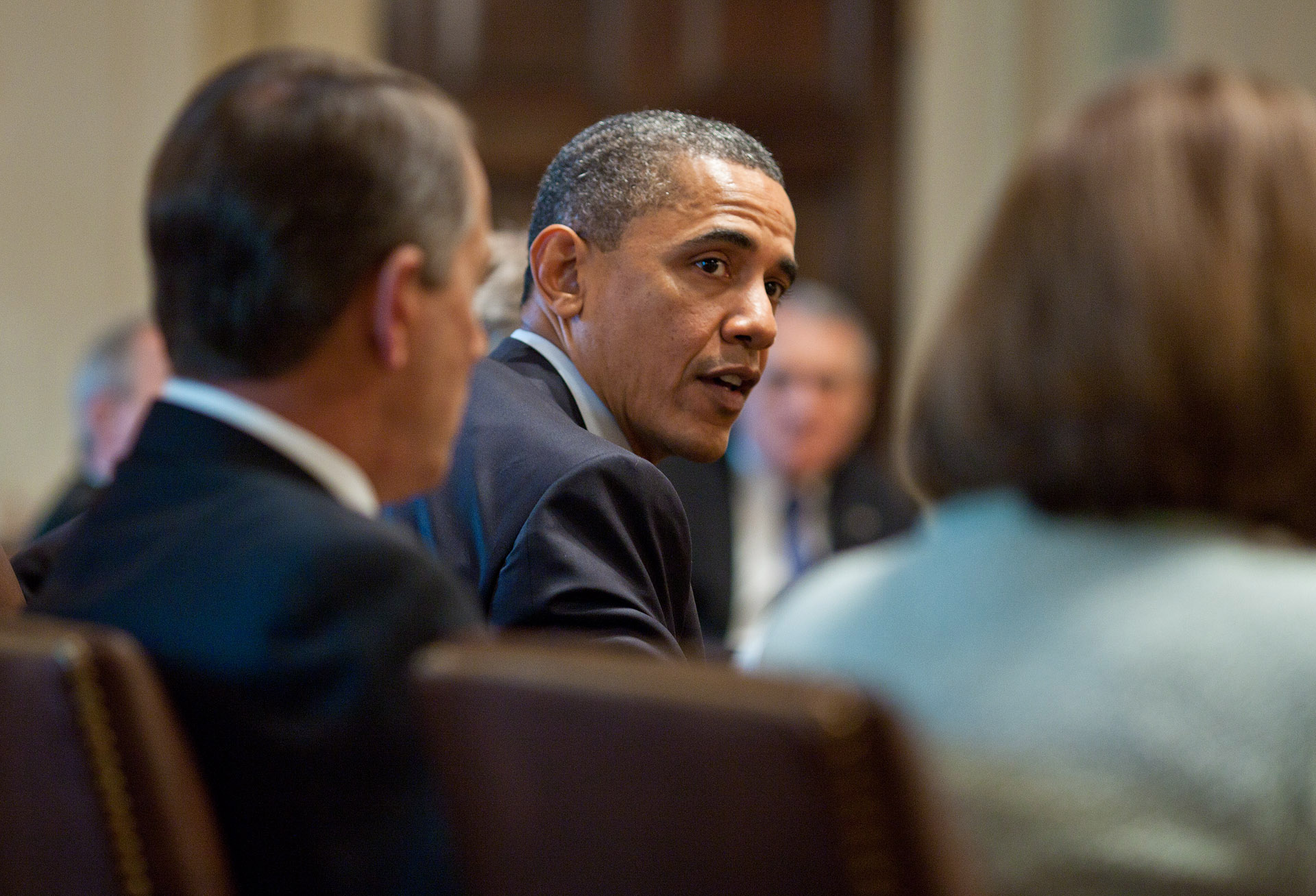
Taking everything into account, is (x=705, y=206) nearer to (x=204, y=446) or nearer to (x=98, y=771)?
(x=204, y=446)

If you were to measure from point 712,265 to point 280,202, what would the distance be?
973mm

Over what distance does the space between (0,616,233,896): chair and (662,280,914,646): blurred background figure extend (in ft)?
10.4

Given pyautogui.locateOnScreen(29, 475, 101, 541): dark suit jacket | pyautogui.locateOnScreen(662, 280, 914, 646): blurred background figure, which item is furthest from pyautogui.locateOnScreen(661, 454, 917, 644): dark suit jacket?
pyautogui.locateOnScreen(29, 475, 101, 541): dark suit jacket

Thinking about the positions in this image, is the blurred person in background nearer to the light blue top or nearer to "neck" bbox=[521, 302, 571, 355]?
the light blue top

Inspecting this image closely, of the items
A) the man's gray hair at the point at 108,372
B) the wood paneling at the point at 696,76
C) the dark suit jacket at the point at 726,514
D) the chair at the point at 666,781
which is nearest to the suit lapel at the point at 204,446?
the chair at the point at 666,781

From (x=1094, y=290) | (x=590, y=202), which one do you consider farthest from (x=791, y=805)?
(x=590, y=202)

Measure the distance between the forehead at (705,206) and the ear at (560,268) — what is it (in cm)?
9

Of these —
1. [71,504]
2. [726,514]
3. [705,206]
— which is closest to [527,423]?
[705,206]

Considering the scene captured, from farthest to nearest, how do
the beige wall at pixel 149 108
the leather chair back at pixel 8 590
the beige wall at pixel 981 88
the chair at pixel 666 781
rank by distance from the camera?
the beige wall at pixel 981 88
the beige wall at pixel 149 108
the leather chair back at pixel 8 590
the chair at pixel 666 781

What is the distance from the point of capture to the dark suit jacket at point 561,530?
1.74 m

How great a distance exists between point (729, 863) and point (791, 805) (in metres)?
0.07

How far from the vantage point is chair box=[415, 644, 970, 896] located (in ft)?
3.14

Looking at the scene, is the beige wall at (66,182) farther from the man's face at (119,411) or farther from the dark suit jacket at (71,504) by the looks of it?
the dark suit jacket at (71,504)

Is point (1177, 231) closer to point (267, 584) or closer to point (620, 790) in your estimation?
point (620, 790)
